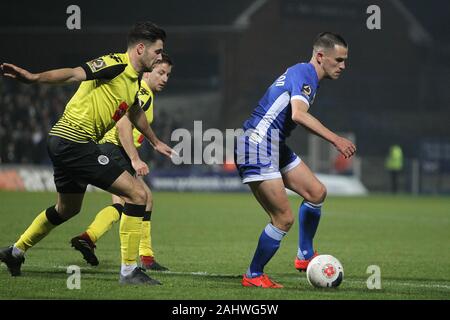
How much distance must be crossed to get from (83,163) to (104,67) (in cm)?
86

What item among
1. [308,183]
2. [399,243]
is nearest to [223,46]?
[399,243]

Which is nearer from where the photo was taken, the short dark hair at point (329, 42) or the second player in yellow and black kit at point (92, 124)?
the second player in yellow and black kit at point (92, 124)

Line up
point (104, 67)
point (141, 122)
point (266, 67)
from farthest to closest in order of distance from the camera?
point (266, 67), point (141, 122), point (104, 67)

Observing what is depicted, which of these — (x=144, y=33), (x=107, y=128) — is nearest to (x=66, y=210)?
(x=107, y=128)

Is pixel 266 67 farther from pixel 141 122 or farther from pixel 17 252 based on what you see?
pixel 17 252

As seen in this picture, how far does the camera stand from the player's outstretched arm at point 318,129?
7.77 meters

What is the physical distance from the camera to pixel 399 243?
1368 centimetres

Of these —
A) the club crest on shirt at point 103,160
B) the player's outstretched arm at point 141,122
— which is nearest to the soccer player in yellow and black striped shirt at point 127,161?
the player's outstretched arm at point 141,122

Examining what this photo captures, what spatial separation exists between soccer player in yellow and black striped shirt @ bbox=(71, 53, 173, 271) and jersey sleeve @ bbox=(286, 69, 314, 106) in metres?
1.77

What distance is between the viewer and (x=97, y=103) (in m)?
8.11

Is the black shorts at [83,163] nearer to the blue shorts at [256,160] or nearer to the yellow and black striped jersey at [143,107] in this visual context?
the blue shorts at [256,160]

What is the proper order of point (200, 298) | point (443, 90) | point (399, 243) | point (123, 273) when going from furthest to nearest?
point (443, 90), point (399, 243), point (123, 273), point (200, 298)

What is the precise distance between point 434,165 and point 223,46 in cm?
998
